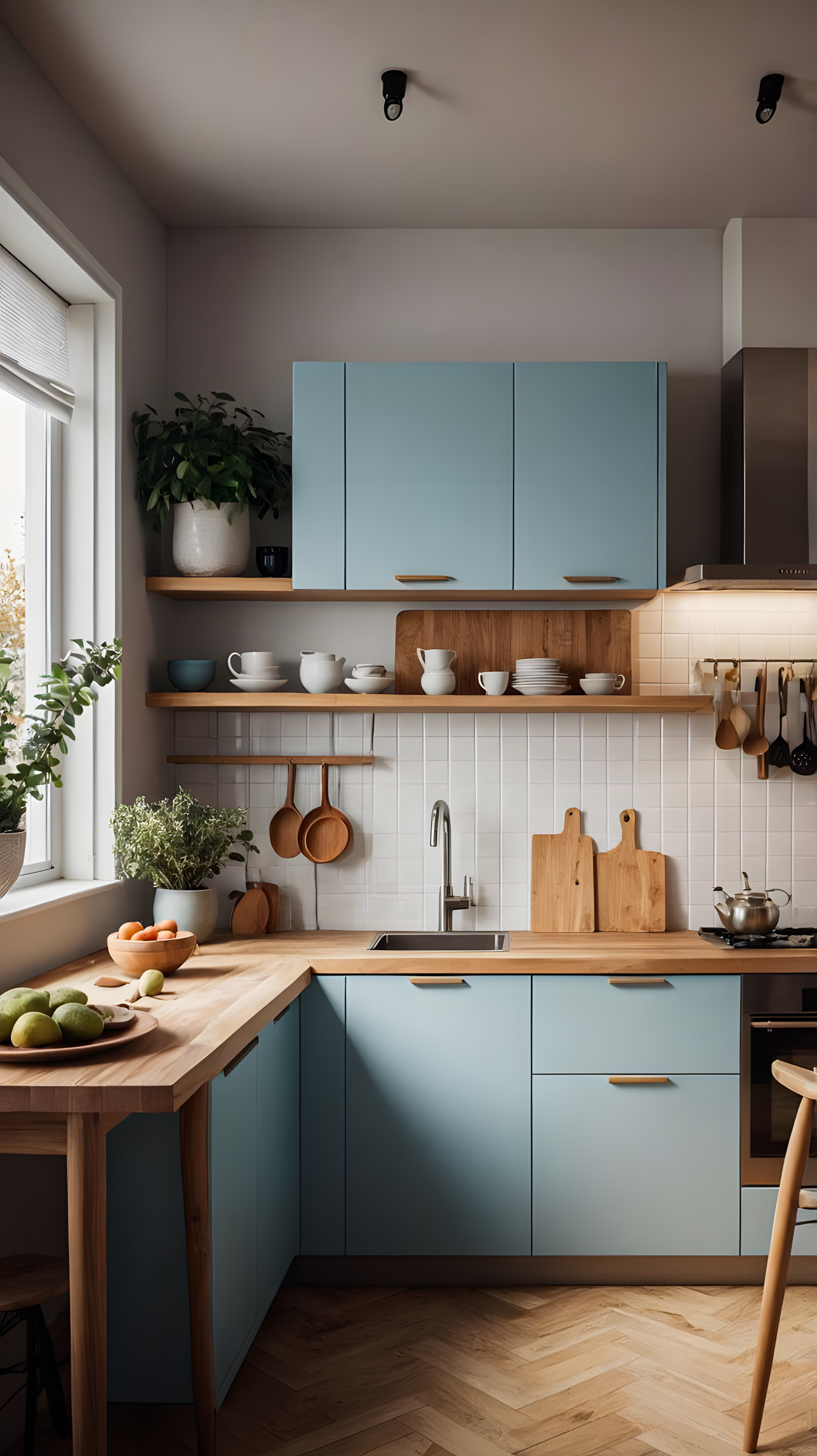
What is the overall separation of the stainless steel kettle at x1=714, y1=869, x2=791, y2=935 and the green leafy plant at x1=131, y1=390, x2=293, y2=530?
5.87 ft

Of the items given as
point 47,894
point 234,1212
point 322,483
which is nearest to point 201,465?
point 322,483

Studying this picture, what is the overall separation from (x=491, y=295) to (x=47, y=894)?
226cm

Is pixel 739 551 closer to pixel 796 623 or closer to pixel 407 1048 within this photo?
pixel 796 623

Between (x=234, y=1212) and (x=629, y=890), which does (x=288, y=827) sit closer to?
(x=629, y=890)

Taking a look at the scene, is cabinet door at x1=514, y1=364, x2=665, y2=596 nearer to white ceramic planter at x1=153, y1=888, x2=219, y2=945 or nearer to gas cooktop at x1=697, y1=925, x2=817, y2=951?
gas cooktop at x1=697, y1=925, x2=817, y2=951

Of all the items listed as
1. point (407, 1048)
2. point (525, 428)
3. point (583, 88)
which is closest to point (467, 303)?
point (525, 428)

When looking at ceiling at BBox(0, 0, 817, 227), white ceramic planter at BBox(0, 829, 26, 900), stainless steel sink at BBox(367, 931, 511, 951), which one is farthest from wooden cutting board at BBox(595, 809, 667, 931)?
ceiling at BBox(0, 0, 817, 227)

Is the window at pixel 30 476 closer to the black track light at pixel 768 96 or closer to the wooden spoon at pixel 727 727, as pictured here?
the black track light at pixel 768 96

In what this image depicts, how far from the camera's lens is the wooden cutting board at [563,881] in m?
3.25

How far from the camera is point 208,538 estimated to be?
3.07 metres

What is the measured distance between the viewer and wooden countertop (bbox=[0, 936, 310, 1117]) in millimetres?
1621

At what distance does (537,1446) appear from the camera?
7.04 feet

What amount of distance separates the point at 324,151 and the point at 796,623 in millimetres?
1982

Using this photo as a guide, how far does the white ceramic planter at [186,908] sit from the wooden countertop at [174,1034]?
3.3 inches
